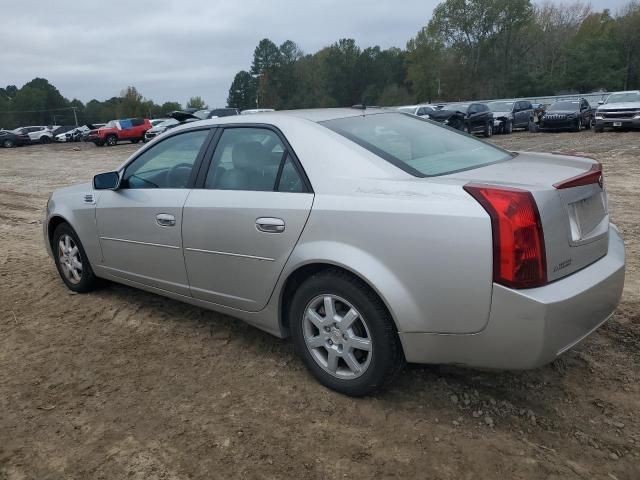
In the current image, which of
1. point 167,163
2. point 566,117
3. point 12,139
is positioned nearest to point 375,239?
point 167,163

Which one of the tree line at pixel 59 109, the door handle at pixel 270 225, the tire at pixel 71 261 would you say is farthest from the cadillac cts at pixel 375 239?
the tree line at pixel 59 109

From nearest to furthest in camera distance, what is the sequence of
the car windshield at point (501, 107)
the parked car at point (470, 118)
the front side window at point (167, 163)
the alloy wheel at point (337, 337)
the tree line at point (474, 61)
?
the alloy wheel at point (337, 337) → the front side window at point (167, 163) → the parked car at point (470, 118) → the car windshield at point (501, 107) → the tree line at point (474, 61)

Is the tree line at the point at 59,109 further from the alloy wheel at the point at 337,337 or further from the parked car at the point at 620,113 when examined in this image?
the alloy wheel at the point at 337,337

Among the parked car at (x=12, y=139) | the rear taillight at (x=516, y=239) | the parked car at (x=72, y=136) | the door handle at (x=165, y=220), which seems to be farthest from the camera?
the parked car at (x=72, y=136)

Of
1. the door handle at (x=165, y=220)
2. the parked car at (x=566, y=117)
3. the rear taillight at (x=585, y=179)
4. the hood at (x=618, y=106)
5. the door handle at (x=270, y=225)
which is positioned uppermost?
the rear taillight at (x=585, y=179)

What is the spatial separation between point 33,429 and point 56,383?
498mm

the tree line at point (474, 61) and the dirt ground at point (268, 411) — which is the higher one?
the tree line at point (474, 61)

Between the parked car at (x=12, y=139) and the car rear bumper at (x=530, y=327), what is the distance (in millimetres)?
46233

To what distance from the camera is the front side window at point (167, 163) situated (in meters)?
3.79

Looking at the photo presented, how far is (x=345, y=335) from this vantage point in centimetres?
292

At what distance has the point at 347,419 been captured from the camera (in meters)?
2.84

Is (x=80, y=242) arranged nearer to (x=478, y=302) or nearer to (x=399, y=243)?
(x=399, y=243)

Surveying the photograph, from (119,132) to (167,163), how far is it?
32.8 m

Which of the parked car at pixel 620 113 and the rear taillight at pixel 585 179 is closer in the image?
the rear taillight at pixel 585 179
